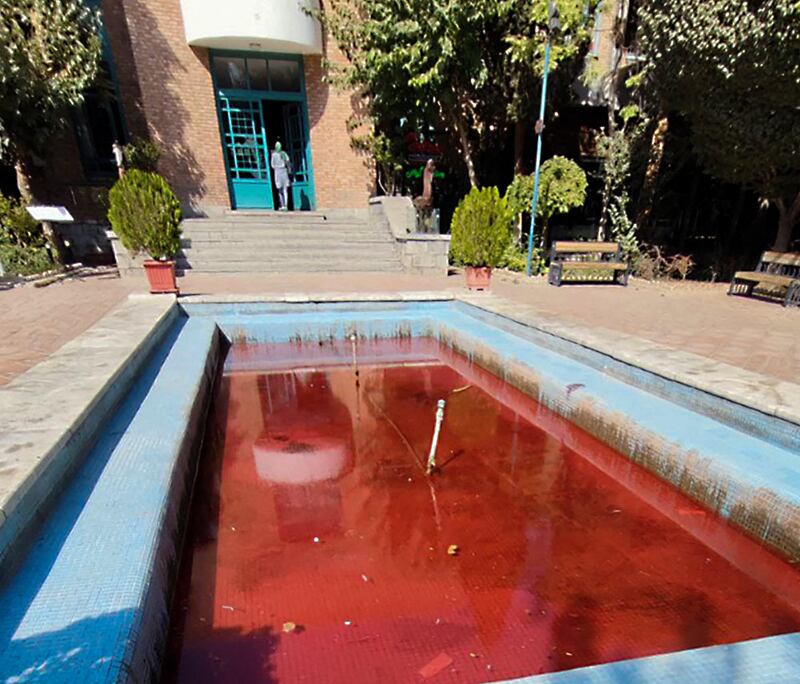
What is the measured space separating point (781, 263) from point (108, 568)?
9.55 metres

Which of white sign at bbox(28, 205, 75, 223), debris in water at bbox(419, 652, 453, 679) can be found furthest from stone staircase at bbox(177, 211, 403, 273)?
debris in water at bbox(419, 652, 453, 679)

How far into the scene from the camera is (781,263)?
741cm

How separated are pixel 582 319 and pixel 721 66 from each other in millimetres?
5104

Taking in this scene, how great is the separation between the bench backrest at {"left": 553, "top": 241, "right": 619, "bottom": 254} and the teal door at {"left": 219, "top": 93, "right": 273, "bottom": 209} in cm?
758

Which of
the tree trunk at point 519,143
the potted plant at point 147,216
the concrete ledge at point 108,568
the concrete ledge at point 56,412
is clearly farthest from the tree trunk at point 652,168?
the concrete ledge at point 108,568

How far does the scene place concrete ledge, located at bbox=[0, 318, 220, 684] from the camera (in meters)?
1.52

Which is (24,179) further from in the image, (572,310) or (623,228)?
(623,228)

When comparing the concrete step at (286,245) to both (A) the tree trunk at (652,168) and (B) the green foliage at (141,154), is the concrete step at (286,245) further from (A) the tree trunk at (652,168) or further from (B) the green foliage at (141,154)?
(A) the tree trunk at (652,168)

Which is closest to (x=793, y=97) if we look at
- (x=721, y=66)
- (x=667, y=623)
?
(x=721, y=66)

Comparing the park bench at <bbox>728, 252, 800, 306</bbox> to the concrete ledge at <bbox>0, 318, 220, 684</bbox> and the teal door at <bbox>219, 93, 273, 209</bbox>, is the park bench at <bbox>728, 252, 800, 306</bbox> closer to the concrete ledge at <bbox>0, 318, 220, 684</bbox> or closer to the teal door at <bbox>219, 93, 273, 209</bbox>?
the concrete ledge at <bbox>0, 318, 220, 684</bbox>

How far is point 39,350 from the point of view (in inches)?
171

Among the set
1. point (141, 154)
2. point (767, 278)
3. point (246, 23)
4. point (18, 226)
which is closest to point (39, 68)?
point (141, 154)

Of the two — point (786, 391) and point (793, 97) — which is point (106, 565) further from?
point (793, 97)

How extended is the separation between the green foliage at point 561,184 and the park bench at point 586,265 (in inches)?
40.9
